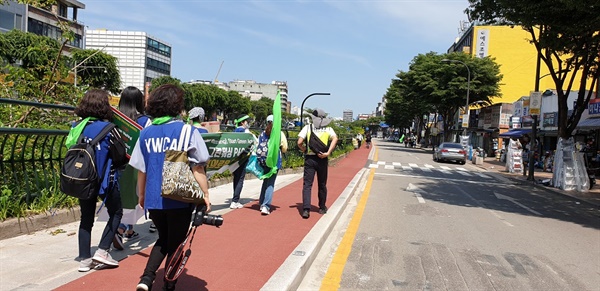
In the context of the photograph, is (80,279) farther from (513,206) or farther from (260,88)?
(260,88)

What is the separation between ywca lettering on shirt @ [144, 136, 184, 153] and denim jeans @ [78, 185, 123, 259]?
120cm

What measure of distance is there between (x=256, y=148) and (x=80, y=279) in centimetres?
432

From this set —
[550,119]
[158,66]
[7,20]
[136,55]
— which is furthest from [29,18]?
[550,119]

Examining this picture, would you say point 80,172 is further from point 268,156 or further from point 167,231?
point 268,156

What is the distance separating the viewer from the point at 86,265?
4.32 meters

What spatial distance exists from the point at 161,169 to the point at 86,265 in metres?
1.60

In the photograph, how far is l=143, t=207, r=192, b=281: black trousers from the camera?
3482 mm

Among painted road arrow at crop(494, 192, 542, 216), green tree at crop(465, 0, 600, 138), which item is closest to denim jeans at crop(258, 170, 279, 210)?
painted road arrow at crop(494, 192, 542, 216)

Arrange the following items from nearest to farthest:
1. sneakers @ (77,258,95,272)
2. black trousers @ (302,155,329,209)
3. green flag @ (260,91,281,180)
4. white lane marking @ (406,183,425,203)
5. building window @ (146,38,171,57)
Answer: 1. sneakers @ (77,258,95,272)
2. green flag @ (260,91,281,180)
3. black trousers @ (302,155,329,209)
4. white lane marking @ (406,183,425,203)
5. building window @ (146,38,171,57)

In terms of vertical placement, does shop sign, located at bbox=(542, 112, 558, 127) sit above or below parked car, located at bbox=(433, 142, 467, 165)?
above

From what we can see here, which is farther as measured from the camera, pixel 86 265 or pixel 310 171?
pixel 310 171

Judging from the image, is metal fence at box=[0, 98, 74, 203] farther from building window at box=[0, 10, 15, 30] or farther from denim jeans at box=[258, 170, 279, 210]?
building window at box=[0, 10, 15, 30]

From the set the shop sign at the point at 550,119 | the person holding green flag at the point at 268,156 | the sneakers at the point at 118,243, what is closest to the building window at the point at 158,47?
the shop sign at the point at 550,119

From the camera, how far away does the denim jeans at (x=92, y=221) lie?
4.33m
